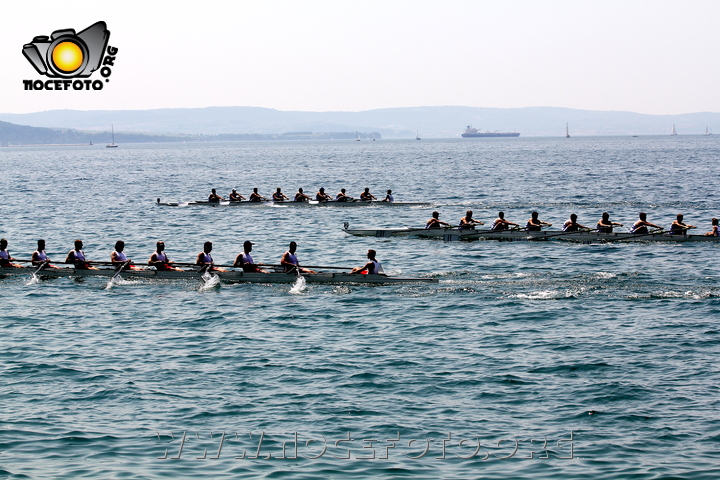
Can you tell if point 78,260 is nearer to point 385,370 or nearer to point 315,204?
point 385,370

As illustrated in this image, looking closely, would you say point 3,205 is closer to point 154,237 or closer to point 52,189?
point 52,189

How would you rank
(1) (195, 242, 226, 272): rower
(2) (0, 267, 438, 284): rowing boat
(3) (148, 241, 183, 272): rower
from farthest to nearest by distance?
(3) (148, 241, 183, 272): rower < (1) (195, 242, 226, 272): rower < (2) (0, 267, 438, 284): rowing boat

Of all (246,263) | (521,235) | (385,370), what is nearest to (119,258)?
(246,263)

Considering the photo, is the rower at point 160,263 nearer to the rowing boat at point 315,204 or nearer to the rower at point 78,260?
the rower at point 78,260

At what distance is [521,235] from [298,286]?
17661mm

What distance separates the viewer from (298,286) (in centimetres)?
3284

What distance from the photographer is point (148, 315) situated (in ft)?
94.6

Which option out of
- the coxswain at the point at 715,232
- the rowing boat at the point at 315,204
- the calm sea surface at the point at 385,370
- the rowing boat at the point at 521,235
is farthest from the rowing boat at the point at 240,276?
the rowing boat at the point at 315,204

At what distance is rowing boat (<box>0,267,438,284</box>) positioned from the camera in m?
33.2

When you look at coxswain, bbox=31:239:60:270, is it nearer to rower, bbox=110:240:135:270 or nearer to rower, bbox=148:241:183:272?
rower, bbox=110:240:135:270

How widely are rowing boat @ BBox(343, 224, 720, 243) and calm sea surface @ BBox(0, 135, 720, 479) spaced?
2.45 feet

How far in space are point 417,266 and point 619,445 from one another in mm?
21351

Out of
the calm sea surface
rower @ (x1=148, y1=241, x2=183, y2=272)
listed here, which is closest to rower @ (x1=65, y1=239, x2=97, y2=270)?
the calm sea surface

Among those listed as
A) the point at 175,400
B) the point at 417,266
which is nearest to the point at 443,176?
the point at 417,266
